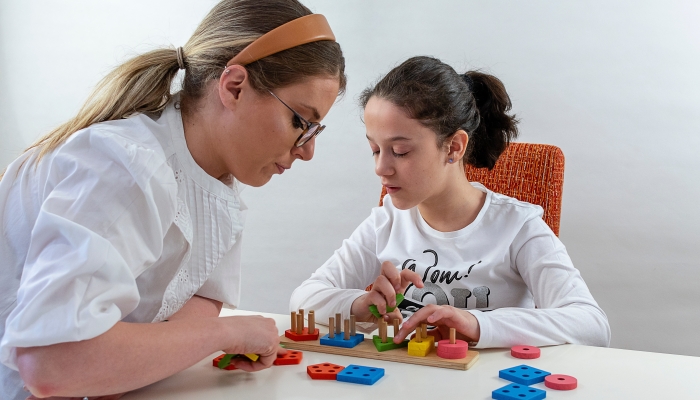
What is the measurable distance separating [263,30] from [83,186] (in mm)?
388

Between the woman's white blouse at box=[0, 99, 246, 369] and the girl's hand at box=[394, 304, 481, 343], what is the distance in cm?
36

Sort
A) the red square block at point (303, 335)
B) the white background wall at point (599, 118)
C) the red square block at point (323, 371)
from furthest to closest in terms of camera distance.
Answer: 1. the white background wall at point (599, 118)
2. the red square block at point (303, 335)
3. the red square block at point (323, 371)

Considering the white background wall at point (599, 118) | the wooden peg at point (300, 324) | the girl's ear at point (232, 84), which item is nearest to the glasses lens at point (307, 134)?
the girl's ear at point (232, 84)

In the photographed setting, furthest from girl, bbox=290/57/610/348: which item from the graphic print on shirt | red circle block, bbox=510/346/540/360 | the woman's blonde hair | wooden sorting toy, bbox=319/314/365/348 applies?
the woman's blonde hair

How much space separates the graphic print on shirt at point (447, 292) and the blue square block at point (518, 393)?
0.58 m

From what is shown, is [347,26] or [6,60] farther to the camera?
[6,60]

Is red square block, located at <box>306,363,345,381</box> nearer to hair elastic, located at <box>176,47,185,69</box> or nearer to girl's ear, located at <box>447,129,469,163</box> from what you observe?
hair elastic, located at <box>176,47,185,69</box>

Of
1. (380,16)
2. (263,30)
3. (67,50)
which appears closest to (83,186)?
(263,30)

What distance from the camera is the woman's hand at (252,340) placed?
0.96 metres

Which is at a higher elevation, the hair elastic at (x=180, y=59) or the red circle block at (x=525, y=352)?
the hair elastic at (x=180, y=59)

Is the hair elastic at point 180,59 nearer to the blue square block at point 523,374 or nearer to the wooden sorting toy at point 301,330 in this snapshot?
the wooden sorting toy at point 301,330

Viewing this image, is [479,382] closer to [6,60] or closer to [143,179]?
[143,179]

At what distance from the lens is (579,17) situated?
7.75ft

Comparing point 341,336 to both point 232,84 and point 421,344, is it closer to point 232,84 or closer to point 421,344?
point 421,344
